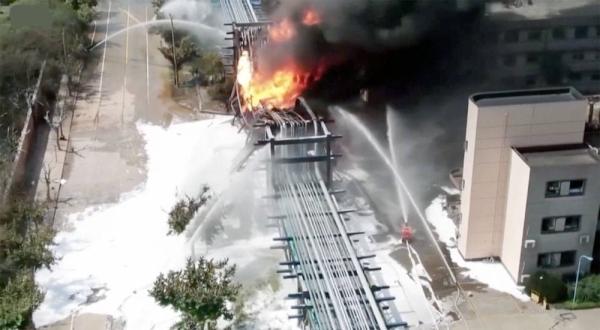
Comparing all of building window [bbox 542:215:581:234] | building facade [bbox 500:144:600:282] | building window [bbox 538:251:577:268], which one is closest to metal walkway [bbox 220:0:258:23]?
building facade [bbox 500:144:600:282]

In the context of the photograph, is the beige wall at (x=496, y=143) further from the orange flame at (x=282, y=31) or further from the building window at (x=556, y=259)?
the orange flame at (x=282, y=31)

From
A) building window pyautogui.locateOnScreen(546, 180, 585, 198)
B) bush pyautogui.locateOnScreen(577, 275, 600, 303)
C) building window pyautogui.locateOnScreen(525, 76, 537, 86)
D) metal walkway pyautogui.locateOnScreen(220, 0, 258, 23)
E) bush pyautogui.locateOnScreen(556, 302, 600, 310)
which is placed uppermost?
metal walkway pyautogui.locateOnScreen(220, 0, 258, 23)

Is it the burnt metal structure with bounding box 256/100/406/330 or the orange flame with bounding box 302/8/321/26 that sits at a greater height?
the orange flame with bounding box 302/8/321/26

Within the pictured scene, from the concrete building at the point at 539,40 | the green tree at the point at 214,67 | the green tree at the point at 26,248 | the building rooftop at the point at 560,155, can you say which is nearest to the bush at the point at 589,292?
the building rooftop at the point at 560,155

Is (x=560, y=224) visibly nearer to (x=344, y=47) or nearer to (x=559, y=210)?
(x=559, y=210)

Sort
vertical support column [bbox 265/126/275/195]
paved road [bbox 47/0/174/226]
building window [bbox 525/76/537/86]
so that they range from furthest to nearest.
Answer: building window [bbox 525/76/537/86], paved road [bbox 47/0/174/226], vertical support column [bbox 265/126/275/195]

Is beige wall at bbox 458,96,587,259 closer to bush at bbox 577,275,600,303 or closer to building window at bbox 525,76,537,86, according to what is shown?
bush at bbox 577,275,600,303
